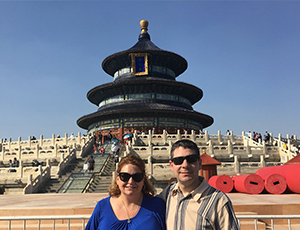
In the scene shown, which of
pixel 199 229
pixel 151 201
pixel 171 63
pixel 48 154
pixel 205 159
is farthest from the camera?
pixel 171 63

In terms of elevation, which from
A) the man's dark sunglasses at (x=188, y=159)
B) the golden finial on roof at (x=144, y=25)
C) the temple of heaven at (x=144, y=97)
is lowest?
the man's dark sunglasses at (x=188, y=159)

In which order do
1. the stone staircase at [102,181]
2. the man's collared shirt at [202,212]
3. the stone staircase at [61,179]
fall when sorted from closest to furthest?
the man's collared shirt at [202,212] → the stone staircase at [102,181] → the stone staircase at [61,179]

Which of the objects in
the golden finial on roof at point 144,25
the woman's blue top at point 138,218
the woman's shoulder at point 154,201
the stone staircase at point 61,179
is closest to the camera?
the woman's blue top at point 138,218

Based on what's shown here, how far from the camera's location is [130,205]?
3.52m

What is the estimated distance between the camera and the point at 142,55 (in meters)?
41.1

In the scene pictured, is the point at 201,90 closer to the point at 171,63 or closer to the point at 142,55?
the point at 171,63

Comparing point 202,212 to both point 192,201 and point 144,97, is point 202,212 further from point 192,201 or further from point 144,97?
point 144,97

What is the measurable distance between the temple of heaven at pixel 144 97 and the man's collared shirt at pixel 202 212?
1243 inches

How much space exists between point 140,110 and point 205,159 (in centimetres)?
2220

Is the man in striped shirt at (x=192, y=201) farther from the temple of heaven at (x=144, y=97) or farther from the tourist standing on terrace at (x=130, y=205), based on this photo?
the temple of heaven at (x=144, y=97)

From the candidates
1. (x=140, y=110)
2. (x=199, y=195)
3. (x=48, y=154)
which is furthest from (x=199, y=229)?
(x=140, y=110)

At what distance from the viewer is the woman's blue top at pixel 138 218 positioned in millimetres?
3283

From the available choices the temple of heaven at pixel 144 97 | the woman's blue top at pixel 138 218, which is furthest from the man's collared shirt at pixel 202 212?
the temple of heaven at pixel 144 97

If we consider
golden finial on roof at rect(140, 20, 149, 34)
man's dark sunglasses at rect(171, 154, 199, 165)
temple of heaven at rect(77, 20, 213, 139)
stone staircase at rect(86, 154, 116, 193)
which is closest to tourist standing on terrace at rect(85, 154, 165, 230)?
man's dark sunglasses at rect(171, 154, 199, 165)
